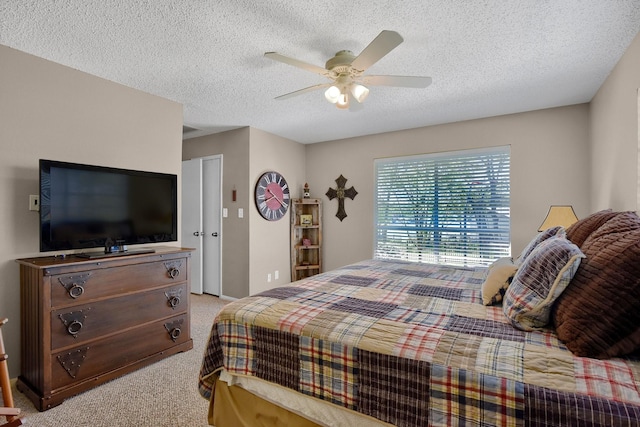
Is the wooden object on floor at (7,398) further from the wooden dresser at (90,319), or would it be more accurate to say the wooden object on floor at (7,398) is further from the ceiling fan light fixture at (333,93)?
the ceiling fan light fixture at (333,93)

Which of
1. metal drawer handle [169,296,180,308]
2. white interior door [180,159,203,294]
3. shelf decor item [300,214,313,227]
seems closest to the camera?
metal drawer handle [169,296,180,308]

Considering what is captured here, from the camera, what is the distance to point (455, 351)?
116 centimetres

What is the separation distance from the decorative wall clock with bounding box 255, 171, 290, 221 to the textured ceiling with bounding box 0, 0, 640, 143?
1.39 meters

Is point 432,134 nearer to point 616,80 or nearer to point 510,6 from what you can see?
point 616,80

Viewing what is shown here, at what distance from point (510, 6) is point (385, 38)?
78 cm

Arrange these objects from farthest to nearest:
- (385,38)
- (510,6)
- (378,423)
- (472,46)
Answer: (472,46), (510,6), (385,38), (378,423)

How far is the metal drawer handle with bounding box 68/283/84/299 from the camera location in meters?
2.06

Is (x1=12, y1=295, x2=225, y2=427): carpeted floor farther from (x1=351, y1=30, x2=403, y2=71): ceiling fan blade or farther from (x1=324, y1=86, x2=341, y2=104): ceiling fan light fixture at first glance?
(x1=351, y1=30, x2=403, y2=71): ceiling fan blade

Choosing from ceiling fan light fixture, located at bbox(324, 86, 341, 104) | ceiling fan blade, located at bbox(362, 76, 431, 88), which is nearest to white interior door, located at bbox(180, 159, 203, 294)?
ceiling fan light fixture, located at bbox(324, 86, 341, 104)

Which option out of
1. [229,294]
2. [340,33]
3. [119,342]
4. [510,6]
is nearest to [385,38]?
[340,33]

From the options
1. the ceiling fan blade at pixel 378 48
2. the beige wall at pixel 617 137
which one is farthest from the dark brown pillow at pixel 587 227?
the ceiling fan blade at pixel 378 48

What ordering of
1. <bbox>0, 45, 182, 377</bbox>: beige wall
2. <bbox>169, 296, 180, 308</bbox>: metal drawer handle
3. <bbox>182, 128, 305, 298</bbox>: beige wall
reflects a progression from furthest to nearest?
<bbox>182, 128, 305, 298</bbox>: beige wall < <bbox>169, 296, 180, 308</bbox>: metal drawer handle < <bbox>0, 45, 182, 377</bbox>: beige wall

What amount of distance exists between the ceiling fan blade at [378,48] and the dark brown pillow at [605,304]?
137cm

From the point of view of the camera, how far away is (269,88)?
291cm
